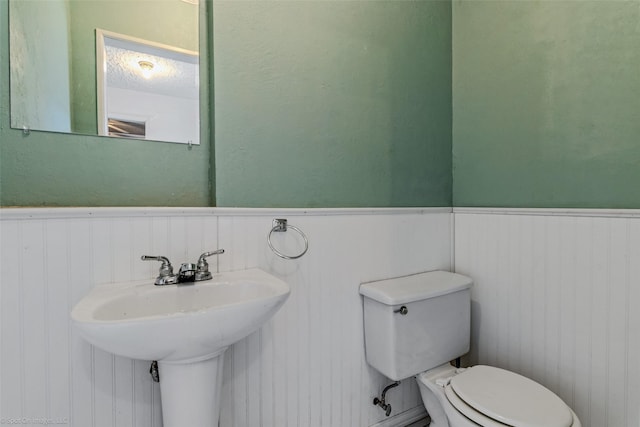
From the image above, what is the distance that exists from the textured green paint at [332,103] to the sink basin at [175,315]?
12.7 inches

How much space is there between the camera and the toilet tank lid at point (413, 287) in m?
1.20

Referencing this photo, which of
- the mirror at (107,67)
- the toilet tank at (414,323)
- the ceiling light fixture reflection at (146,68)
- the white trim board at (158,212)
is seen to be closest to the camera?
the white trim board at (158,212)

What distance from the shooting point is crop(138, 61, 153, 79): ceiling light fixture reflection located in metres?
1.06

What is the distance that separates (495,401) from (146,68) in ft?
5.34

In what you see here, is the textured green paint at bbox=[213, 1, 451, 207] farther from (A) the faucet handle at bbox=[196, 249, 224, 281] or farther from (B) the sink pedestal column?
(B) the sink pedestal column

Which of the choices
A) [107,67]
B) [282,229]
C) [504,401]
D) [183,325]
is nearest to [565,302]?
[504,401]

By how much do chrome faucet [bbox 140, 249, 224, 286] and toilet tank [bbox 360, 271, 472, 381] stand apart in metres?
0.67

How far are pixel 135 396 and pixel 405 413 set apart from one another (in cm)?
118

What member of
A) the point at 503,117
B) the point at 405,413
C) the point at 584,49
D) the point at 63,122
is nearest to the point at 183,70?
the point at 63,122

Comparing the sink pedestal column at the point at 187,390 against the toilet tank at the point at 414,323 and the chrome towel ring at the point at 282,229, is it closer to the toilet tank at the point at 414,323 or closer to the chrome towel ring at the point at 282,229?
the chrome towel ring at the point at 282,229

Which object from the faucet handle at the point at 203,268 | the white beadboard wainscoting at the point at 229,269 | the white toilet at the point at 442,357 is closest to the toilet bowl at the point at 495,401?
the white toilet at the point at 442,357

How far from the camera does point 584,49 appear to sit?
3.84 ft

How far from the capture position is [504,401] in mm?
974

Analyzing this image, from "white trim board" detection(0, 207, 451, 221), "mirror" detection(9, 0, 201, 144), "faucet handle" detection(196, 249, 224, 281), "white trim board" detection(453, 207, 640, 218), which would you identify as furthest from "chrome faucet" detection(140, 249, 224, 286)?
"white trim board" detection(453, 207, 640, 218)
